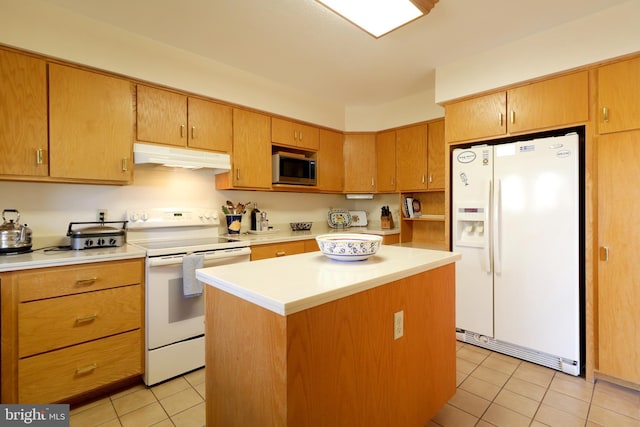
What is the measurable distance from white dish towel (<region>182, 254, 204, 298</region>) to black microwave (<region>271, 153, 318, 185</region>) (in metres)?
1.29

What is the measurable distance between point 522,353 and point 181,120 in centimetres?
330

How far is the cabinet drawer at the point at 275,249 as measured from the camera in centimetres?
265

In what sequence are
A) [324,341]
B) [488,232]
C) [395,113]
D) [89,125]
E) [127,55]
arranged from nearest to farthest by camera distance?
1. [324,341]
2. [89,125]
3. [127,55]
4. [488,232]
5. [395,113]

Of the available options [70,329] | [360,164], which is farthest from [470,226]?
[70,329]

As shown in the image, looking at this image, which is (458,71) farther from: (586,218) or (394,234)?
(394,234)

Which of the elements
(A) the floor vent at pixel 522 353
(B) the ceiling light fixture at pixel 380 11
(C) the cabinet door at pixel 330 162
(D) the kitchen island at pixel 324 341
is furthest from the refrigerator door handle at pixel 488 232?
(C) the cabinet door at pixel 330 162

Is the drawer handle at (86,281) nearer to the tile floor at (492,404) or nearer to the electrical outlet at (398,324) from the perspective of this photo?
the tile floor at (492,404)

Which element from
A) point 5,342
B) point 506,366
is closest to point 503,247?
point 506,366

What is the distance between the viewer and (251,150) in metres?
2.98

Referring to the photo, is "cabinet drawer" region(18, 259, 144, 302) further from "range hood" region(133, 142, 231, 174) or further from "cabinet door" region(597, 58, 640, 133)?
"cabinet door" region(597, 58, 640, 133)

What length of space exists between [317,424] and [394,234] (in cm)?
280

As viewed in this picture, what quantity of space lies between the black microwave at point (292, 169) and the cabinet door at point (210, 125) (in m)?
0.54

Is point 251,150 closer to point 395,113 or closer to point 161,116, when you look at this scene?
point 161,116

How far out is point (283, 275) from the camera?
1.18 m
